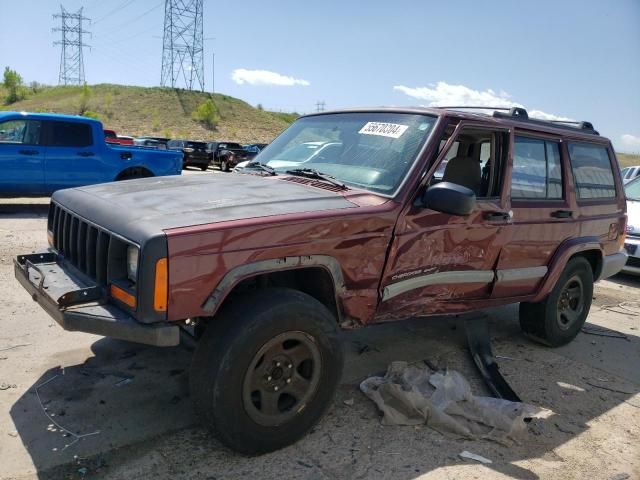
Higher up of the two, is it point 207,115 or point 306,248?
point 207,115

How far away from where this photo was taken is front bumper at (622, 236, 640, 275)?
25.9ft

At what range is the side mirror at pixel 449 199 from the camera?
3.17 m

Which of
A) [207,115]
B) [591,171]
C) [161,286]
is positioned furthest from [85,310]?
[207,115]

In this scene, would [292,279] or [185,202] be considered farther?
[292,279]

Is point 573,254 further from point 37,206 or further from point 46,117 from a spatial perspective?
point 37,206

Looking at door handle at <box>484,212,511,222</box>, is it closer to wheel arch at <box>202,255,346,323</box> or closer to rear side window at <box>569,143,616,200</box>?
rear side window at <box>569,143,616,200</box>

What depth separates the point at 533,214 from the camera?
427 cm

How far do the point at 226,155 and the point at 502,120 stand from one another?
855 inches

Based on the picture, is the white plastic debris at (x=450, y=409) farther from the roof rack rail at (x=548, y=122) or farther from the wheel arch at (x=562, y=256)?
the roof rack rail at (x=548, y=122)

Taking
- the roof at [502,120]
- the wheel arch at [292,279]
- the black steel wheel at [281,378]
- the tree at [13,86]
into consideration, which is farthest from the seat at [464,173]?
the tree at [13,86]

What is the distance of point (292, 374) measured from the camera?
2.94 m

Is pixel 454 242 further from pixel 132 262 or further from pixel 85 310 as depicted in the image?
pixel 85 310

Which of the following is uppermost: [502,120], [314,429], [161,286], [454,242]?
[502,120]

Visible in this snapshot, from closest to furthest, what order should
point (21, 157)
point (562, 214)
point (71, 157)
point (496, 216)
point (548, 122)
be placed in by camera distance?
1. point (496, 216)
2. point (562, 214)
3. point (548, 122)
4. point (21, 157)
5. point (71, 157)
